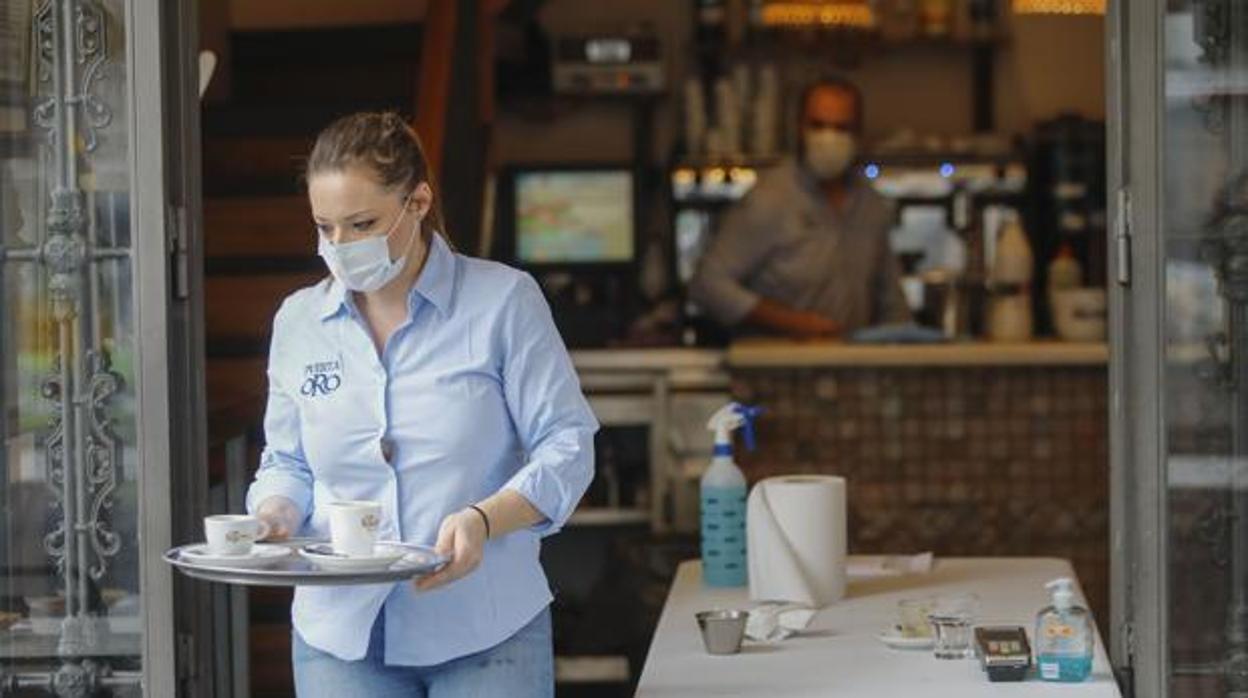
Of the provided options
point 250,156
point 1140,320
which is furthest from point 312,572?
point 250,156

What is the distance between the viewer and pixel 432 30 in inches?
297

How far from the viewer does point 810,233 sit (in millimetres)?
8453

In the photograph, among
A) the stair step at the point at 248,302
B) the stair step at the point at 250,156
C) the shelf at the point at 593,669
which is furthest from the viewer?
the stair step at the point at 250,156

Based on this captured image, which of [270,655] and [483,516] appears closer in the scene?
[483,516]

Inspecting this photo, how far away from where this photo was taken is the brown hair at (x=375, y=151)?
3297 mm

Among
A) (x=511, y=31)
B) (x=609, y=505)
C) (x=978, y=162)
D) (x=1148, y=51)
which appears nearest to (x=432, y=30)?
(x=609, y=505)

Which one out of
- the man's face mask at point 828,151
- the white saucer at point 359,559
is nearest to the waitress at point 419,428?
the white saucer at point 359,559

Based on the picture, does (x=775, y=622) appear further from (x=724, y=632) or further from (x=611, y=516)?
(x=611, y=516)

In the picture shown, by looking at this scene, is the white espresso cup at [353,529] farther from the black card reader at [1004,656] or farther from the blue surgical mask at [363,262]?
the black card reader at [1004,656]

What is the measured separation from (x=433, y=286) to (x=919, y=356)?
13.5 feet

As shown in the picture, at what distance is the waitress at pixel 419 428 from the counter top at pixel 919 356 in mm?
3935

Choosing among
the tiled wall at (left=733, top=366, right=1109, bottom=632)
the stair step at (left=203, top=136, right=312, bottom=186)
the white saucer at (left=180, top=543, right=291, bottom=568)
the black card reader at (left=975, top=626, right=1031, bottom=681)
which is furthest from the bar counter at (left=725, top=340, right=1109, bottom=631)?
the white saucer at (left=180, top=543, right=291, bottom=568)

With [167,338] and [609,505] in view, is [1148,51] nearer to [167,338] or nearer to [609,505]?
[167,338]

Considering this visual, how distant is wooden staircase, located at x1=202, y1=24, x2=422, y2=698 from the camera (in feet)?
20.8
